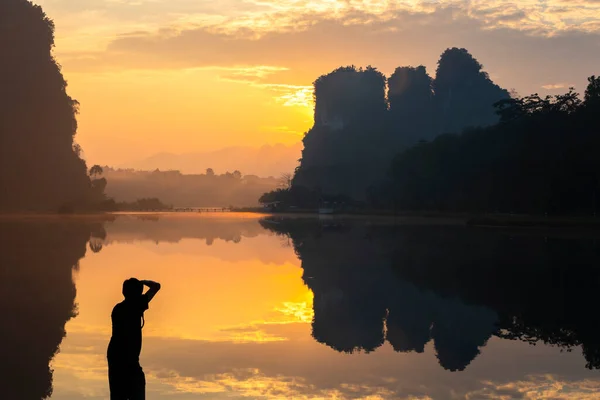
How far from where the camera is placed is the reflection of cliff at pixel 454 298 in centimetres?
1545

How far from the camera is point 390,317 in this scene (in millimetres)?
18062

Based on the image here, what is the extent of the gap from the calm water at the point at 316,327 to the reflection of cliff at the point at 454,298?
0.18 ft

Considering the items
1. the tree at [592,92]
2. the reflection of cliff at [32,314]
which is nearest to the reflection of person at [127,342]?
the reflection of cliff at [32,314]

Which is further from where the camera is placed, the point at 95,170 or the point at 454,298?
the point at 95,170

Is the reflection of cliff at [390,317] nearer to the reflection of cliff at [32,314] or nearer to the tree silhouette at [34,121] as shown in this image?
the reflection of cliff at [32,314]

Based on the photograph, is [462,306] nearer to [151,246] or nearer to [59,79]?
[151,246]

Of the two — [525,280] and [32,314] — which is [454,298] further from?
[32,314]

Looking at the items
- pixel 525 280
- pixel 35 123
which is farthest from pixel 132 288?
pixel 35 123

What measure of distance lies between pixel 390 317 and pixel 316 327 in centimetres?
202

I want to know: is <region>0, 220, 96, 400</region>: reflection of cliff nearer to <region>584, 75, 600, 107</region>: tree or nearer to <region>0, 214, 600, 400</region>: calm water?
<region>0, 214, 600, 400</region>: calm water

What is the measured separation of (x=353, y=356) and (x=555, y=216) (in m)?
64.5

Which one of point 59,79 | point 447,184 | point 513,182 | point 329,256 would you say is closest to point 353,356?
point 329,256

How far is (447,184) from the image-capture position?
118 meters

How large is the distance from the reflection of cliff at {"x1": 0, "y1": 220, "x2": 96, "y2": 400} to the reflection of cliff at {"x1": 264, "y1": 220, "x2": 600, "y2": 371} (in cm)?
536
